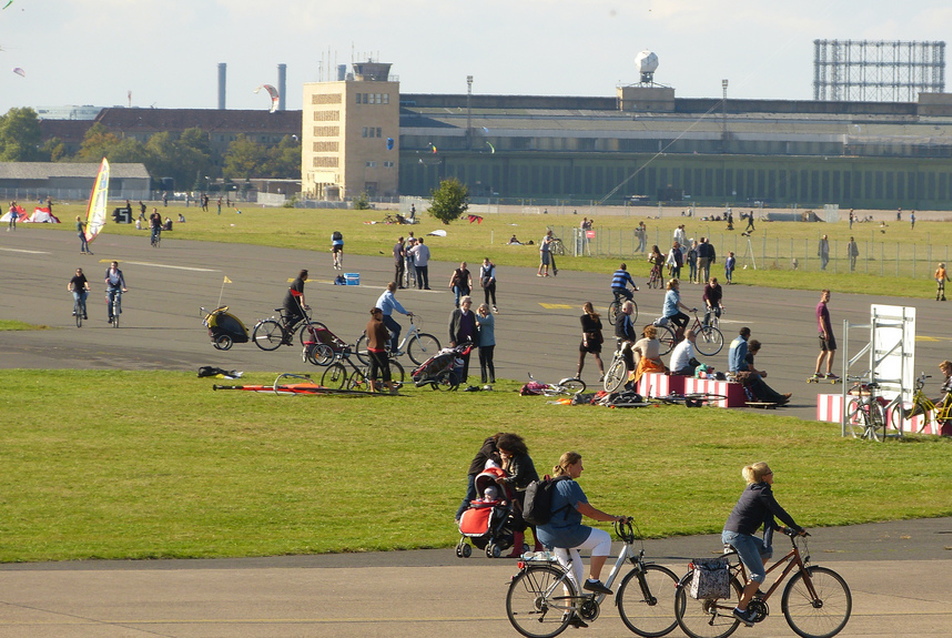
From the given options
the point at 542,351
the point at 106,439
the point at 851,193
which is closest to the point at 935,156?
the point at 851,193

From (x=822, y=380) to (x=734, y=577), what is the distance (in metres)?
21.4

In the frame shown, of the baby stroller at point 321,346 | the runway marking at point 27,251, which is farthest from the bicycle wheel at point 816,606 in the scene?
the runway marking at point 27,251

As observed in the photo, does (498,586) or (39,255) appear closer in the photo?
(498,586)

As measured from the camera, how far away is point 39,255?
67750 millimetres

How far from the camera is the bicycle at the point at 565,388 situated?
28375mm

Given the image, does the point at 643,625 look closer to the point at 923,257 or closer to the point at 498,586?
the point at 498,586

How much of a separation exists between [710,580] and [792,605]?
0.82m

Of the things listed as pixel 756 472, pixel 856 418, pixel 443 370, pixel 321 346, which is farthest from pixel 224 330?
pixel 756 472

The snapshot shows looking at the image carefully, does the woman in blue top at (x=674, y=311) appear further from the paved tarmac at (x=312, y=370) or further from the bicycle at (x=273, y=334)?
the bicycle at (x=273, y=334)

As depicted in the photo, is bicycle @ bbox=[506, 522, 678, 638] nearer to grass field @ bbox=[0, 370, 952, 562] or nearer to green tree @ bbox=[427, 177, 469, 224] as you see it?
grass field @ bbox=[0, 370, 952, 562]

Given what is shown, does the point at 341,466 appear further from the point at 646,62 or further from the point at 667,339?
the point at 646,62

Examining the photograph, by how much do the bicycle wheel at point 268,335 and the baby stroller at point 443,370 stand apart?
24.7 feet

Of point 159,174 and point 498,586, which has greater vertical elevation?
point 159,174

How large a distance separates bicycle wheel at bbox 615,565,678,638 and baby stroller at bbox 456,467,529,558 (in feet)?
7.99
